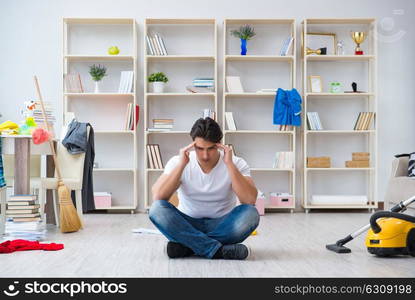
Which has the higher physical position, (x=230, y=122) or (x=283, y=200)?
(x=230, y=122)

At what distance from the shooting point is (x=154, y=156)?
20.4 ft

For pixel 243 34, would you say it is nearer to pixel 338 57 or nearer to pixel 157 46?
pixel 157 46

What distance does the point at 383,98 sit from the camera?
21.4 feet

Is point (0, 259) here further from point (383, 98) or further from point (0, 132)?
point (383, 98)

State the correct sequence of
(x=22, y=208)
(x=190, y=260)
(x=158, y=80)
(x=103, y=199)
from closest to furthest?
(x=190, y=260), (x=22, y=208), (x=103, y=199), (x=158, y=80)

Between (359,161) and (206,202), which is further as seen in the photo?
(359,161)

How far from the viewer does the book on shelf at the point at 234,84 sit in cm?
627

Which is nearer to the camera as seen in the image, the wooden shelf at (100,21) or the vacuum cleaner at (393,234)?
the vacuum cleaner at (393,234)

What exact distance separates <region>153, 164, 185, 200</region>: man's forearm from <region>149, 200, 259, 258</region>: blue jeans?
0.04 metres

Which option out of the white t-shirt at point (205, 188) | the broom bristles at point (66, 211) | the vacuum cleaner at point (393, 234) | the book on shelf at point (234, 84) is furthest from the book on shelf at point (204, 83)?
the vacuum cleaner at point (393, 234)

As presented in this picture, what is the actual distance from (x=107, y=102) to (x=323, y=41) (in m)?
2.47

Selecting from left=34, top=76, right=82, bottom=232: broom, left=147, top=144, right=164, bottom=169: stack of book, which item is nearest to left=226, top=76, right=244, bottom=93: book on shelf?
left=147, top=144, right=164, bottom=169: stack of book

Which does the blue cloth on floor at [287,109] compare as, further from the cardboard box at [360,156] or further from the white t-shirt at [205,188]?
the white t-shirt at [205,188]

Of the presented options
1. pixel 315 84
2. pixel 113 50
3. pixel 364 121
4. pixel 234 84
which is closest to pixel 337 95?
pixel 315 84
